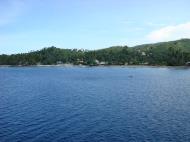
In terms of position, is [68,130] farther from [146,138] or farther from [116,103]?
[116,103]

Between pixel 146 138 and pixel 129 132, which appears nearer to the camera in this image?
pixel 146 138

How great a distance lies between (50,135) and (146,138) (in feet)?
59.5

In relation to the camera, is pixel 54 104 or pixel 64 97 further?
pixel 64 97

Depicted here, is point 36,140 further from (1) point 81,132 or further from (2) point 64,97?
(2) point 64,97

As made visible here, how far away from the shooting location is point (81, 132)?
2532 inches

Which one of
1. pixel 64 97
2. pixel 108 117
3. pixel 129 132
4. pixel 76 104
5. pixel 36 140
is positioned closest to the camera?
pixel 36 140

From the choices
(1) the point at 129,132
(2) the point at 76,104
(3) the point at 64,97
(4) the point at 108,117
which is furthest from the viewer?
(3) the point at 64,97

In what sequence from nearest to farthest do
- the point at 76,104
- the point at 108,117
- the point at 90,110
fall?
the point at 108,117 < the point at 90,110 < the point at 76,104

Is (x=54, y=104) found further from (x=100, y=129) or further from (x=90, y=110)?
(x=100, y=129)

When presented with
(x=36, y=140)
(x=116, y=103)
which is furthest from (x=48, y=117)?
(x=116, y=103)

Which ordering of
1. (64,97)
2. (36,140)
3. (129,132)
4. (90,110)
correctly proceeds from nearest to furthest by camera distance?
1. (36,140)
2. (129,132)
3. (90,110)
4. (64,97)

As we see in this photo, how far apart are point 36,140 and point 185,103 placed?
178 ft

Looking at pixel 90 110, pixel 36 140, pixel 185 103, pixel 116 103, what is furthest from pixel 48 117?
pixel 185 103

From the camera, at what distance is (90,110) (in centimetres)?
8694
